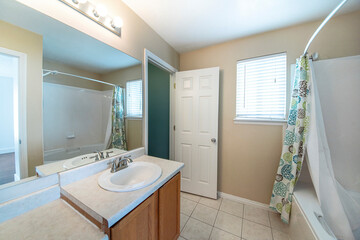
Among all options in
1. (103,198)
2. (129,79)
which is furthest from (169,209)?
(129,79)

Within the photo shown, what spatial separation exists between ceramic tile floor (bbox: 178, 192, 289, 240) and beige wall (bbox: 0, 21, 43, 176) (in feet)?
4.79

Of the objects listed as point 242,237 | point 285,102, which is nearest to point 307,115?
point 285,102

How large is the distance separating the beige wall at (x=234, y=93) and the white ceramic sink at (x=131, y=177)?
1.22 m

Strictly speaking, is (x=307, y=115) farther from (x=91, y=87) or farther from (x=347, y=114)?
(x=91, y=87)

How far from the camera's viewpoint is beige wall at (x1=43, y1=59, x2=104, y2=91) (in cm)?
80

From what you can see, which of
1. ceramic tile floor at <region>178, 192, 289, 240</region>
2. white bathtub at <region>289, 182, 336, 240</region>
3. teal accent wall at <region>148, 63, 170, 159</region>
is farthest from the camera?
teal accent wall at <region>148, 63, 170, 159</region>

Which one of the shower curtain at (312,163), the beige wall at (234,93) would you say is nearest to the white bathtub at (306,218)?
the shower curtain at (312,163)

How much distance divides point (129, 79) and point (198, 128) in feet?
3.88

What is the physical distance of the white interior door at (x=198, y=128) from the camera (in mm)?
1839

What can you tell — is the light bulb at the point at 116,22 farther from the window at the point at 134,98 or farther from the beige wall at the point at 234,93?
the beige wall at the point at 234,93

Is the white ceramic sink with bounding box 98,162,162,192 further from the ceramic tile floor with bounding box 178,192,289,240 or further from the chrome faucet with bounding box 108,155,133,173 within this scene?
the ceramic tile floor with bounding box 178,192,289,240

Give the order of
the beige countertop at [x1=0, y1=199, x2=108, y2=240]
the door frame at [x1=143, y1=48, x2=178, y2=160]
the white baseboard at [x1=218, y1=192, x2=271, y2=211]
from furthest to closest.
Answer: the white baseboard at [x1=218, y1=192, x2=271, y2=211] → the door frame at [x1=143, y1=48, x2=178, y2=160] → the beige countertop at [x1=0, y1=199, x2=108, y2=240]

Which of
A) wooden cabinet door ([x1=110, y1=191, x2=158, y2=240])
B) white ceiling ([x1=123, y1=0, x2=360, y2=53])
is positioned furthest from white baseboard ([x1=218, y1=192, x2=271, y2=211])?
white ceiling ([x1=123, y1=0, x2=360, y2=53])

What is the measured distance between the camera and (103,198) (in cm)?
70
